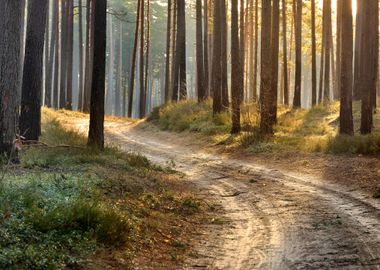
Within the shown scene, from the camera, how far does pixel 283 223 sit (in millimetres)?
7305

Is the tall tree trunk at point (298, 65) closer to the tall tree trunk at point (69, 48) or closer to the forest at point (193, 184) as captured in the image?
the forest at point (193, 184)

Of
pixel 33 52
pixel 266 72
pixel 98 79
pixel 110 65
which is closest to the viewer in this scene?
pixel 98 79

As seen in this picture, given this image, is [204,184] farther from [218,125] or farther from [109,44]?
[109,44]

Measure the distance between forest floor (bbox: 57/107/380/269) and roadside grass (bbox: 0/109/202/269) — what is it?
57 cm

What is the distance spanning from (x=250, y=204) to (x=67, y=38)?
27.6m

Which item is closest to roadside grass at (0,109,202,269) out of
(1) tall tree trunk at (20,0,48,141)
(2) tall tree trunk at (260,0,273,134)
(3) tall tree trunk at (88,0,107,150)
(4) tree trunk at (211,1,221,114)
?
(3) tall tree trunk at (88,0,107,150)

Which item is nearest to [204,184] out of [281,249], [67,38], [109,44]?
[281,249]

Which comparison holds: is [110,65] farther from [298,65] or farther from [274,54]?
[274,54]

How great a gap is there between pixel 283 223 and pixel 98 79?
6876 mm

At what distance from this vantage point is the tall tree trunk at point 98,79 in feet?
40.3

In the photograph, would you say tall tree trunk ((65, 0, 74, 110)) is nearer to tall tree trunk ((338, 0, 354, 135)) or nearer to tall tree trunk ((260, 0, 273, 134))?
tall tree trunk ((260, 0, 273, 134))

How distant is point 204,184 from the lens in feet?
36.0

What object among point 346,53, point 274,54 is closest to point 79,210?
point 346,53

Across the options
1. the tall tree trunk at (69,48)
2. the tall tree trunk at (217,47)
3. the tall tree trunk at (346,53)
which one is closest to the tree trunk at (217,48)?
the tall tree trunk at (217,47)
